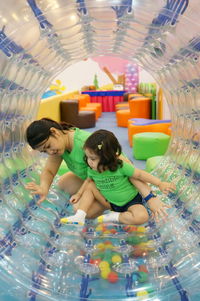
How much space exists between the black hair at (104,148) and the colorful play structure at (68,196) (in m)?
0.35

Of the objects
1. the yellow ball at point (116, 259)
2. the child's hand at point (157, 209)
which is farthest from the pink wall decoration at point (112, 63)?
the yellow ball at point (116, 259)

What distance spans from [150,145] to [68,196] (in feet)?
5.25

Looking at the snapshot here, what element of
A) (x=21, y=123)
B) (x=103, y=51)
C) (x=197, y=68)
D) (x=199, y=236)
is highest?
(x=103, y=51)

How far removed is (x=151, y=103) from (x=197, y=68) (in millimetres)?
4819

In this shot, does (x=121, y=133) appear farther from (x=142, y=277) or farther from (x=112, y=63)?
(x=112, y=63)

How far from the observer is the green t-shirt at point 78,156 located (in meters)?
1.87

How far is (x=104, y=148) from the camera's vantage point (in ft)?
5.28

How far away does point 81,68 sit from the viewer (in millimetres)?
10656

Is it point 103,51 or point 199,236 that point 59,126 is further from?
point 199,236

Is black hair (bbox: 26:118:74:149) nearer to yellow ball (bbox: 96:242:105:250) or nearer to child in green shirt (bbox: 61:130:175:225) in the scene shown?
child in green shirt (bbox: 61:130:175:225)

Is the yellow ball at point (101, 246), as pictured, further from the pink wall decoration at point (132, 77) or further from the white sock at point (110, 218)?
the pink wall decoration at point (132, 77)

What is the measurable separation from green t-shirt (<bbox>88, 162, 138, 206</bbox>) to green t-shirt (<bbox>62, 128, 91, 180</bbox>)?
0.34ft

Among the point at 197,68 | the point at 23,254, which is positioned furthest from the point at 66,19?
the point at 23,254

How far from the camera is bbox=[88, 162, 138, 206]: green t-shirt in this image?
1.75 metres
